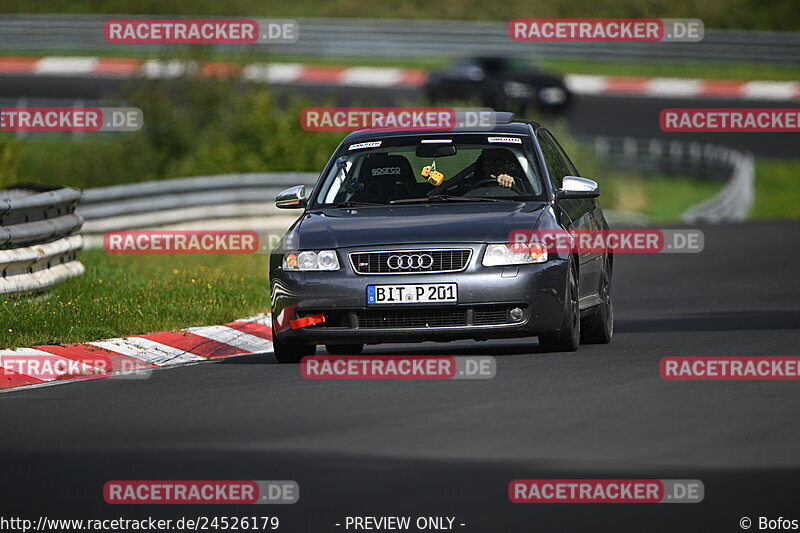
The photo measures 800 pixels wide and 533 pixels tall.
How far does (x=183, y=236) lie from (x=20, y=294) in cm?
906

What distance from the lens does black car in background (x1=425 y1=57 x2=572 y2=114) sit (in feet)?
134

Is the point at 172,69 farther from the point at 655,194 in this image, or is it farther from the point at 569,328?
the point at 569,328

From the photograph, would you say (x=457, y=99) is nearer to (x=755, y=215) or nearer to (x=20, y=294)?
(x=755, y=215)

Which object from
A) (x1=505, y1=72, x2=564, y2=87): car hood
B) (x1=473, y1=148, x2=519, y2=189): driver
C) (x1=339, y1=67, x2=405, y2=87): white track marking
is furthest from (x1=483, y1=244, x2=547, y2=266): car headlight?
(x1=339, y1=67, x2=405, y2=87): white track marking

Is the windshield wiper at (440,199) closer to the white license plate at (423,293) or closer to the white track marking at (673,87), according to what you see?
the white license plate at (423,293)

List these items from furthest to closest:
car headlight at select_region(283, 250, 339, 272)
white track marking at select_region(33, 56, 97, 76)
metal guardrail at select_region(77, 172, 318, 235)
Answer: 1. white track marking at select_region(33, 56, 97, 76)
2. metal guardrail at select_region(77, 172, 318, 235)
3. car headlight at select_region(283, 250, 339, 272)

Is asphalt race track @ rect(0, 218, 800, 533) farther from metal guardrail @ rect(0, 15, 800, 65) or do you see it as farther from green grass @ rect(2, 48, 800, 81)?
metal guardrail @ rect(0, 15, 800, 65)

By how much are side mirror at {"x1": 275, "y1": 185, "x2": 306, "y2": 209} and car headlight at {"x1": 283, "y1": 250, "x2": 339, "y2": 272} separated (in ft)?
3.02

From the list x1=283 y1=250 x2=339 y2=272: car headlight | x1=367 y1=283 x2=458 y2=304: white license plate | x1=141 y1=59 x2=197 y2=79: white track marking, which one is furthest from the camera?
x1=141 y1=59 x2=197 y2=79: white track marking

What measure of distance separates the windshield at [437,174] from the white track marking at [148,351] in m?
1.46

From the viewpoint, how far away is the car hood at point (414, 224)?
11.4 metres

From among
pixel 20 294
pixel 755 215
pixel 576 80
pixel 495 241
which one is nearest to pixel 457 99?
pixel 576 80

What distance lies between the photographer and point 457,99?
4084 cm

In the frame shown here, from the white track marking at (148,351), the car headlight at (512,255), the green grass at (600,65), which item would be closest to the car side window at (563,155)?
the car headlight at (512,255)
